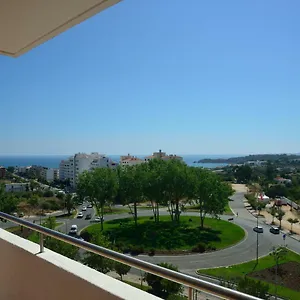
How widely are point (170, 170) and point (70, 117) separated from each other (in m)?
10.7

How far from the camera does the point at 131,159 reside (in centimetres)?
3272

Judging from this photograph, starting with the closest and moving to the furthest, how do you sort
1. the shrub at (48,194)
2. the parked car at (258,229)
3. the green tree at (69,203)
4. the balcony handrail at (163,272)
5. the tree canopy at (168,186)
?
the balcony handrail at (163,272)
the shrub at (48,194)
the green tree at (69,203)
the parked car at (258,229)
the tree canopy at (168,186)

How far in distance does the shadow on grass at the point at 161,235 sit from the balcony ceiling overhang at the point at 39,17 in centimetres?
2200

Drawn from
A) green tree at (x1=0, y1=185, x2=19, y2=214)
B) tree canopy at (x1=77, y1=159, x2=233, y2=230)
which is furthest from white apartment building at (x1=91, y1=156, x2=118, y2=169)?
green tree at (x1=0, y1=185, x2=19, y2=214)

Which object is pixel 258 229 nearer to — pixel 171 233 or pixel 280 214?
pixel 280 214

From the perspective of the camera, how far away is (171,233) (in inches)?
1069

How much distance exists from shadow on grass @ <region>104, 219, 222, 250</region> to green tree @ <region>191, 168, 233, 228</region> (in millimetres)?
2213

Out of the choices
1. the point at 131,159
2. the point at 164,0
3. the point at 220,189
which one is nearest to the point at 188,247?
the point at 220,189

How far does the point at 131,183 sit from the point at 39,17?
25.1m

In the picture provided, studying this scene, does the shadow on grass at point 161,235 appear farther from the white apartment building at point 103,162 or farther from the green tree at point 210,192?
the white apartment building at point 103,162

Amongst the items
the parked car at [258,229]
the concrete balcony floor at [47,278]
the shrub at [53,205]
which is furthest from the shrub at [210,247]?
the concrete balcony floor at [47,278]

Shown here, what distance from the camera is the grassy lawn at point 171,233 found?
946 inches

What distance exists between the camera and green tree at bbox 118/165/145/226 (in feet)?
85.2

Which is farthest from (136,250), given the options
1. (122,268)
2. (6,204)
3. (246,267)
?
(122,268)
